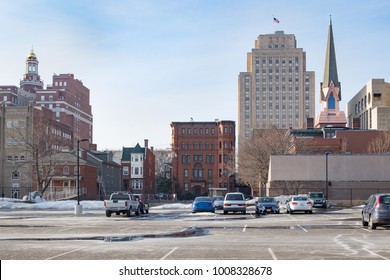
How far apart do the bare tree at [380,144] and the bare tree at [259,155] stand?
52.6 feet

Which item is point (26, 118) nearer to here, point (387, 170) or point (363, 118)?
point (387, 170)

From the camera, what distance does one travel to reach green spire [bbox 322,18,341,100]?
128875 millimetres

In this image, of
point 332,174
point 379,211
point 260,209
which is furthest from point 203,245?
point 332,174

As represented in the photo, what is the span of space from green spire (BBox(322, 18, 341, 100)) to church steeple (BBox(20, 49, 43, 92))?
87.6m

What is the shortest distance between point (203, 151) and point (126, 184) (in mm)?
19161

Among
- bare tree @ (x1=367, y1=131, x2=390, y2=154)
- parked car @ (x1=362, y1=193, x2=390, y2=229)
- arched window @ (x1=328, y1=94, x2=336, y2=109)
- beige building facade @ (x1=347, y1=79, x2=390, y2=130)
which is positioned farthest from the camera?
arched window @ (x1=328, y1=94, x2=336, y2=109)

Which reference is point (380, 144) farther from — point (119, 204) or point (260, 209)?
point (119, 204)

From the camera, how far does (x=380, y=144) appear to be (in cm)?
9700

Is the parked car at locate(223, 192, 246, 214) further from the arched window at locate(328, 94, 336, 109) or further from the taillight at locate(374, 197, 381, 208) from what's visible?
the arched window at locate(328, 94, 336, 109)

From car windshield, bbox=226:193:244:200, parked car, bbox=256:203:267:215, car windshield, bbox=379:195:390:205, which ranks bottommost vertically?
parked car, bbox=256:203:267:215

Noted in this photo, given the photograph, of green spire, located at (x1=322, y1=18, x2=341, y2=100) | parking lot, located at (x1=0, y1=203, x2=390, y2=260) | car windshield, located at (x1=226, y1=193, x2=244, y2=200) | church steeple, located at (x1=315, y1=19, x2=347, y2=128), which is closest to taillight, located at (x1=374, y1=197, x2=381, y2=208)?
parking lot, located at (x1=0, y1=203, x2=390, y2=260)

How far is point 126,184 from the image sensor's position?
123m

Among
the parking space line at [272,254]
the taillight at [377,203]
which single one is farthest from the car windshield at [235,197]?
the parking space line at [272,254]

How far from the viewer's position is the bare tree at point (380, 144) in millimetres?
97250
